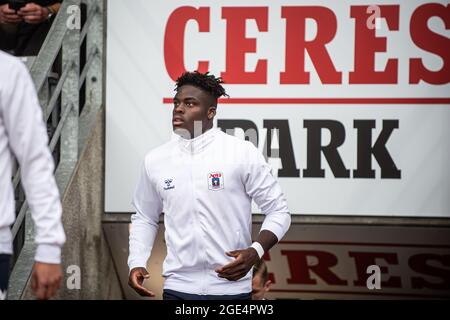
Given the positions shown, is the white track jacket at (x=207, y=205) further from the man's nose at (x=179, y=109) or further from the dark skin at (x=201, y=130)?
the man's nose at (x=179, y=109)

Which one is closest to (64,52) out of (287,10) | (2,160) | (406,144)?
(287,10)

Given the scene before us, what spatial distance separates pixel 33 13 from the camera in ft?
23.8

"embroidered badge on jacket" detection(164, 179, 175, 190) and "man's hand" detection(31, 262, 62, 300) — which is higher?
"embroidered badge on jacket" detection(164, 179, 175, 190)

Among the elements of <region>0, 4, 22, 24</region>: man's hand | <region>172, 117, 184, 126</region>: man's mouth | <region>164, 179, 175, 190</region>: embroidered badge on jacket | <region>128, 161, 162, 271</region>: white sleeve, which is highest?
<region>0, 4, 22, 24</region>: man's hand

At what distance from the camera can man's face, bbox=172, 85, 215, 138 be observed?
4934mm

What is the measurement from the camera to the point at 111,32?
7367 mm

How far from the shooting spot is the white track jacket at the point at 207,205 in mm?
4656

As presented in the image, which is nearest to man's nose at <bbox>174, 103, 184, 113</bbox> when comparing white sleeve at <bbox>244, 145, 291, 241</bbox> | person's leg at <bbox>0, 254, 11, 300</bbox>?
white sleeve at <bbox>244, 145, 291, 241</bbox>

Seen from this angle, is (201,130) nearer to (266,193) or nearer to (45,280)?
(266,193)

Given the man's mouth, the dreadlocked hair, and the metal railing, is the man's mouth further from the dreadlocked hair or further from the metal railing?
the metal railing

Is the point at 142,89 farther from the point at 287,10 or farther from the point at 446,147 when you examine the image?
the point at 446,147

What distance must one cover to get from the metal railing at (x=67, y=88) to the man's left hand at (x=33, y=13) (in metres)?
0.23

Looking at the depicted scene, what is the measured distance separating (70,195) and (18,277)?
0.95 meters

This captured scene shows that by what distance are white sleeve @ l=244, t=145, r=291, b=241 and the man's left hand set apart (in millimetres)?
3304
